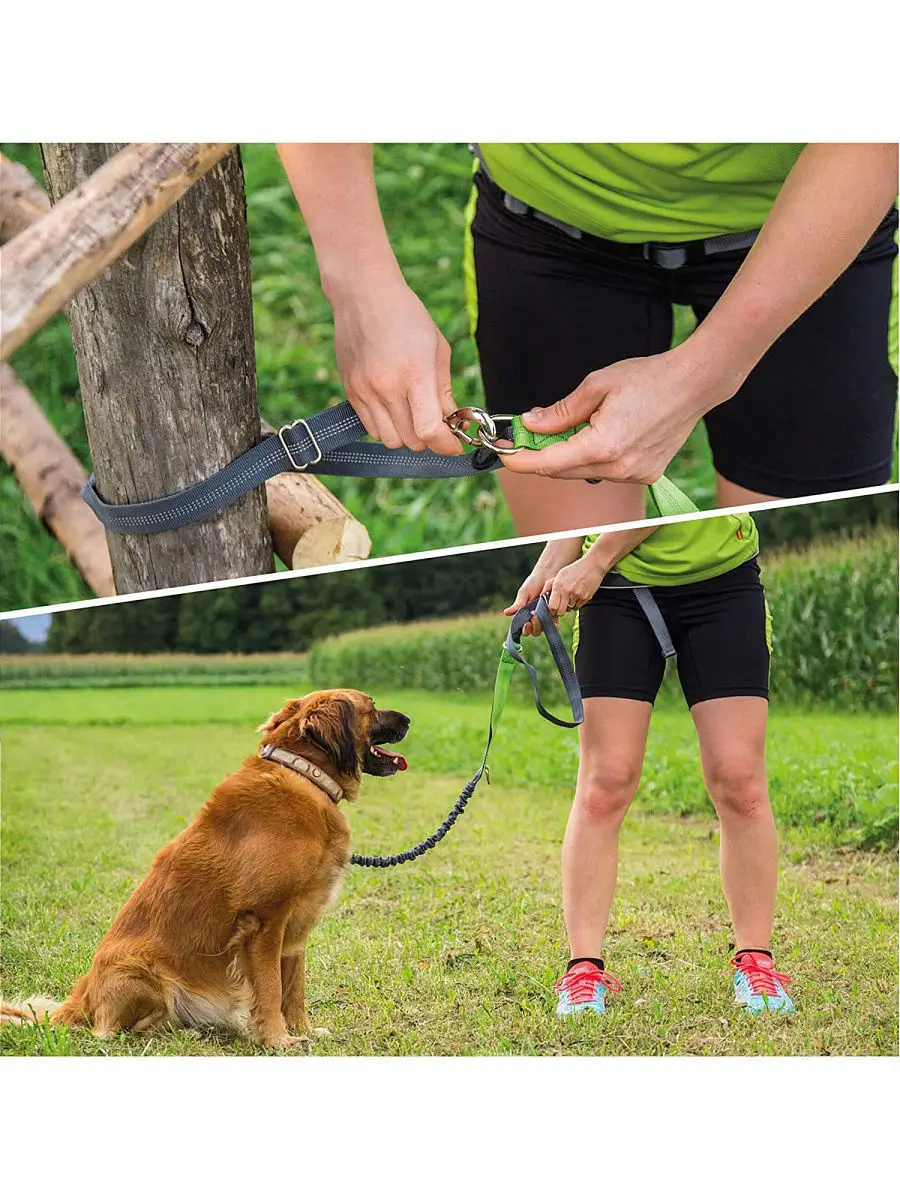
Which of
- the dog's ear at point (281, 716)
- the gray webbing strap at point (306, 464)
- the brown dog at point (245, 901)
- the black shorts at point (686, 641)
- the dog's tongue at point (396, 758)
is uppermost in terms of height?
the gray webbing strap at point (306, 464)

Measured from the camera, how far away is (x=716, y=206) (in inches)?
58.2

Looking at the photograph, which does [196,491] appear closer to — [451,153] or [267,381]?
[267,381]

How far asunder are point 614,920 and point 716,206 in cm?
100

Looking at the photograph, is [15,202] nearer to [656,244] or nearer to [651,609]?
A: [656,244]

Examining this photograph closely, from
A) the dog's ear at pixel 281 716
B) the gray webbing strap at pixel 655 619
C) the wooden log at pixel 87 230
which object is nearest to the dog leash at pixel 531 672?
the gray webbing strap at pixel 655 619

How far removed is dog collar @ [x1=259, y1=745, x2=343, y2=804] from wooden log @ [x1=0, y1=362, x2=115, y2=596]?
1.03ft

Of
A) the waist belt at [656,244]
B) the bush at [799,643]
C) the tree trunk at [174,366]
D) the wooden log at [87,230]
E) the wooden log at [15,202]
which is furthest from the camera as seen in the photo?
the wooden log at [15,202]

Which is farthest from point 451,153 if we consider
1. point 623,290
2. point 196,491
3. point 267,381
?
point 196,491

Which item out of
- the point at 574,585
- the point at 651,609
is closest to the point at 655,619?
the point at 651,609

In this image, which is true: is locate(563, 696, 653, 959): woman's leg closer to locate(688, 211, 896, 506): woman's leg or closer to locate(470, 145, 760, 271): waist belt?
locate(688, 211, 896, 506): woman's leg

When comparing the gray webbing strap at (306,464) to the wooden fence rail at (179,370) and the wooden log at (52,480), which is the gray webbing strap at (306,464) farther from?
the wooden log at (52,480)

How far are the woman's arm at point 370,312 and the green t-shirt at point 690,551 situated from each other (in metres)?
0.31

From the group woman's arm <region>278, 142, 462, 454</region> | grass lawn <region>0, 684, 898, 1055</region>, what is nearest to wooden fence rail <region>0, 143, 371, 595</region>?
woman's arm <region>278, 142, 462, 454</region>

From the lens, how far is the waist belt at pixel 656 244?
4.98 feet
